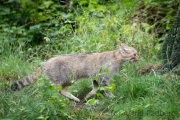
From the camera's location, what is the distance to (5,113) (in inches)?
239

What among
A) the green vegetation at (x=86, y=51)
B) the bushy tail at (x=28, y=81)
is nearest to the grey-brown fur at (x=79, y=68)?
the bushy tail at (x=28, y=81)

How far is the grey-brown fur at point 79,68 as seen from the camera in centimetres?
759

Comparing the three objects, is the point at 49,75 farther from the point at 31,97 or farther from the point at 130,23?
the point at 130,23

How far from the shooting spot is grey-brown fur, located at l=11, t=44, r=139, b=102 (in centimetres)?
759

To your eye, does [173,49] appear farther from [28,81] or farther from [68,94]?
[28,81]

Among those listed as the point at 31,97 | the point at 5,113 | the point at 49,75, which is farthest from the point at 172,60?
the point at 5,113

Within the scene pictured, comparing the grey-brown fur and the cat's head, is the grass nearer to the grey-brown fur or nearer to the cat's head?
the grey-brown fur

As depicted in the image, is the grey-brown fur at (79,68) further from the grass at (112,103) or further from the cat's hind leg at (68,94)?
the grass at (112,103)

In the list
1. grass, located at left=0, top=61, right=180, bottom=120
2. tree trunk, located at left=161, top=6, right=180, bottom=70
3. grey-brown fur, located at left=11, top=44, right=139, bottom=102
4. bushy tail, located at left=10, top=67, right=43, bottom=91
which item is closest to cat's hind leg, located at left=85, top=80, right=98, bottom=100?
grey-brown fur, located at left=11, top=44, right=139, bottom=102

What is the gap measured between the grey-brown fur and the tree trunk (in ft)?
1.85

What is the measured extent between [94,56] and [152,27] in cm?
334

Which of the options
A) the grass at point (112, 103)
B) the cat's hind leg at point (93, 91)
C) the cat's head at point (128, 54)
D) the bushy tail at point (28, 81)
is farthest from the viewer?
the cat's head at point (128, 54)

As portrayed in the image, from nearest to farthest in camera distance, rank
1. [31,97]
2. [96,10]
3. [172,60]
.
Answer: [31,97] < [172,60] < [96,10]

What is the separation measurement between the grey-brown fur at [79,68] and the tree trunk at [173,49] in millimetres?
565
